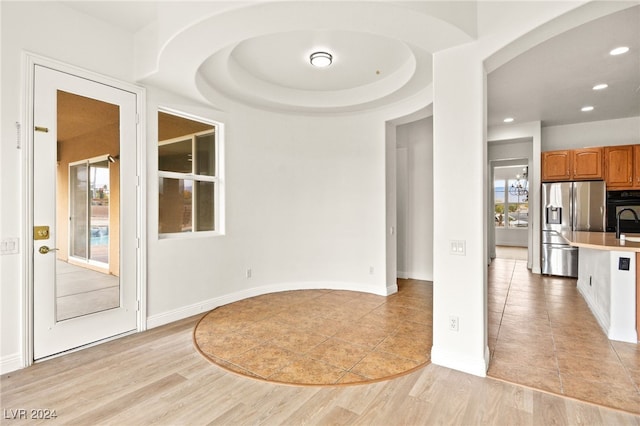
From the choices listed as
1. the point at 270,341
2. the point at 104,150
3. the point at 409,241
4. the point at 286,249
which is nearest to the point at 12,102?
the point at 104,150

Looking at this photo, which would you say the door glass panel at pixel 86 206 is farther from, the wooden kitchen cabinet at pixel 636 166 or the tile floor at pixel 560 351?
the wooden kitchen cabinet at pixel 636 166

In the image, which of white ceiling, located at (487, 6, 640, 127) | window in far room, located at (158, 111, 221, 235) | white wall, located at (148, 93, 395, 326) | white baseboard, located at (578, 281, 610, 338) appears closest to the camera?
white ceiling, located at (487, 6, 640, 127)

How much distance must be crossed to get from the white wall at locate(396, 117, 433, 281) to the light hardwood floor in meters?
3.41

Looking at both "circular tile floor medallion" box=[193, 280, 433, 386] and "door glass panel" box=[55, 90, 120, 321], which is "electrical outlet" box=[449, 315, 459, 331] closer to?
"circular tile floor medallion" box=[193, 280, 433, 386]

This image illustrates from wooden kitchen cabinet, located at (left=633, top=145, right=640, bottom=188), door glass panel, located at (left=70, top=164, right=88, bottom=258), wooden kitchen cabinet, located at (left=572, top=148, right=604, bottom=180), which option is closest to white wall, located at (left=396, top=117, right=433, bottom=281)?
wooden kitchen cabinet, located at (left=572, top=148, right=604, bottom=180)

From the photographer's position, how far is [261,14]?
235 cm

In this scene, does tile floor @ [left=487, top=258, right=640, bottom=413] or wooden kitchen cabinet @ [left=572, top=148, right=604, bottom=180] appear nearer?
tile floor @ [left=487, top=258, right=640, bottom=413]

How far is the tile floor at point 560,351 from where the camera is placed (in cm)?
239

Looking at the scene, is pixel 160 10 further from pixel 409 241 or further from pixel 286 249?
pixel 409 241

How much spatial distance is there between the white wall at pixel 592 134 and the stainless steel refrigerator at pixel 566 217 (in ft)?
3.11

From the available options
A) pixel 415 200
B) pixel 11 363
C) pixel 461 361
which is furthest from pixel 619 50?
pixel 11 363

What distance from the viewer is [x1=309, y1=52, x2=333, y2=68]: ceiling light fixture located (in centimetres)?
356

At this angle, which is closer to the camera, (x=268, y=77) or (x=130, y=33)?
(x=130, y=33)

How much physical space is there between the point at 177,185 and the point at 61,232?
1.37 meters
